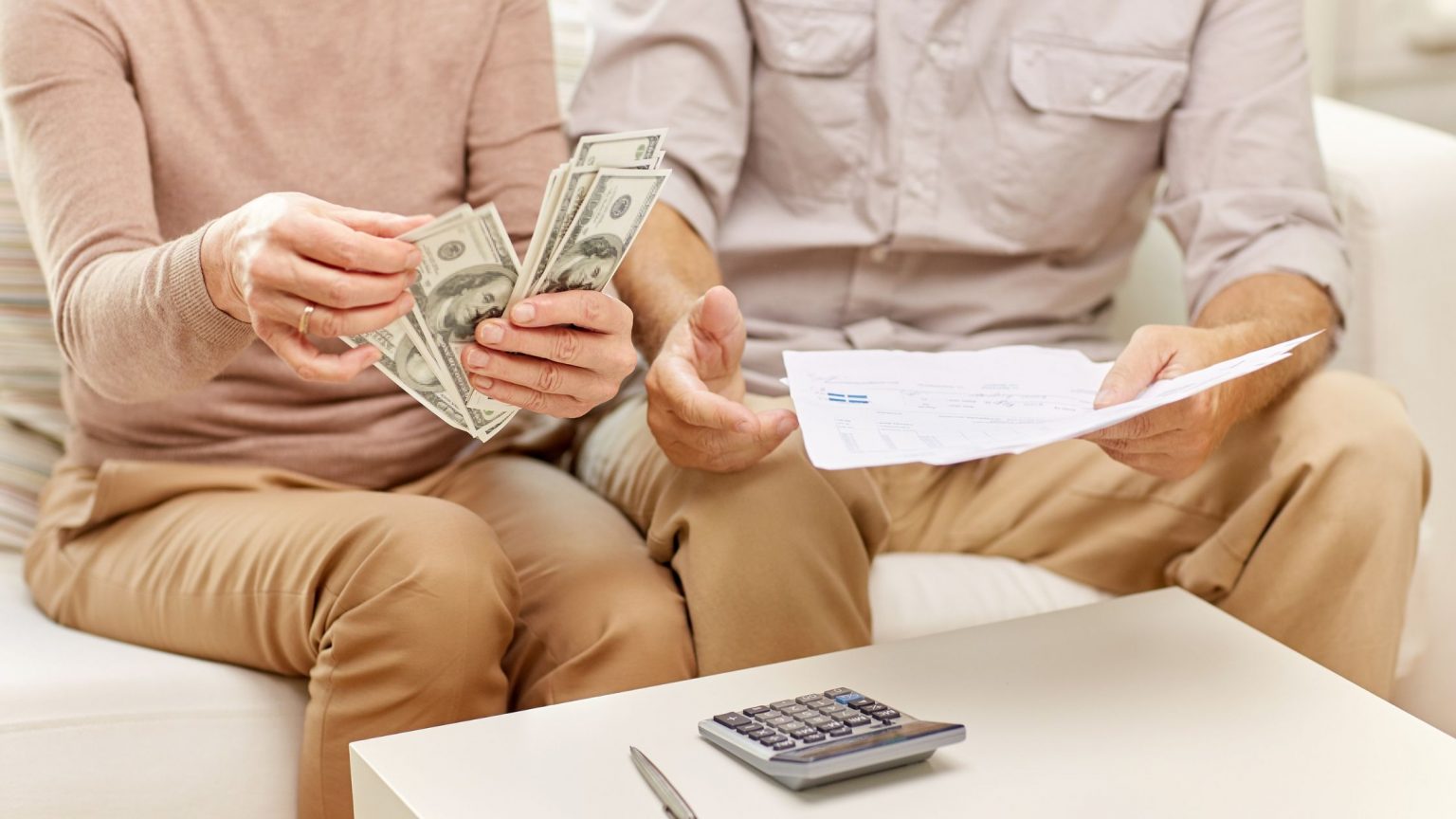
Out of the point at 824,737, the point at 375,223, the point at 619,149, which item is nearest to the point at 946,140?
the point at 619,149

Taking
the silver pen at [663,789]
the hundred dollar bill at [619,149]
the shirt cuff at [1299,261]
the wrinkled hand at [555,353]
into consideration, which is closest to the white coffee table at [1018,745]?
the silver pen at [663,789]

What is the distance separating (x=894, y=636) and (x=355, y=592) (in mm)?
494

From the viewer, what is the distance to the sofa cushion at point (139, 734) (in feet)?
3.51

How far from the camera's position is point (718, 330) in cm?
119

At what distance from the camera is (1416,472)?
1.25m

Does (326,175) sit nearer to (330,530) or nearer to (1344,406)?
(330,530)

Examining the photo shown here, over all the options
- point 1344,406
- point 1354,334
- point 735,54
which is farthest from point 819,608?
point 1354,334

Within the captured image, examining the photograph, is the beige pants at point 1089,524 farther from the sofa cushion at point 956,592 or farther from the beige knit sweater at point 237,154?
the beige knit sweater at point 237,154

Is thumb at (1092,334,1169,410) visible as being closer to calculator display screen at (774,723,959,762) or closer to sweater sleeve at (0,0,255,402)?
calculator display screen at (774,723,959,762)

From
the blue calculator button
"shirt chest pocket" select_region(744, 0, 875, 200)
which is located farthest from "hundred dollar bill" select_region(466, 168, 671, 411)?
"shirt chest pocket" select_region(744, 0, 875, 200)

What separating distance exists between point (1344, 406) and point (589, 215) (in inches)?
28.7

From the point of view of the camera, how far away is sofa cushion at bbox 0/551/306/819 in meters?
1.07

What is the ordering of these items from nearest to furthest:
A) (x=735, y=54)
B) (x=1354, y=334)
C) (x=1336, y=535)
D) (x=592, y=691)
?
(x=592, y=691) → (x=1336, y=535) → (x=735, y=54) → (x=1354, y=334)

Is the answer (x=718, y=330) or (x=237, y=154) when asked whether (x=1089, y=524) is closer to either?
(x=718, y=330)
